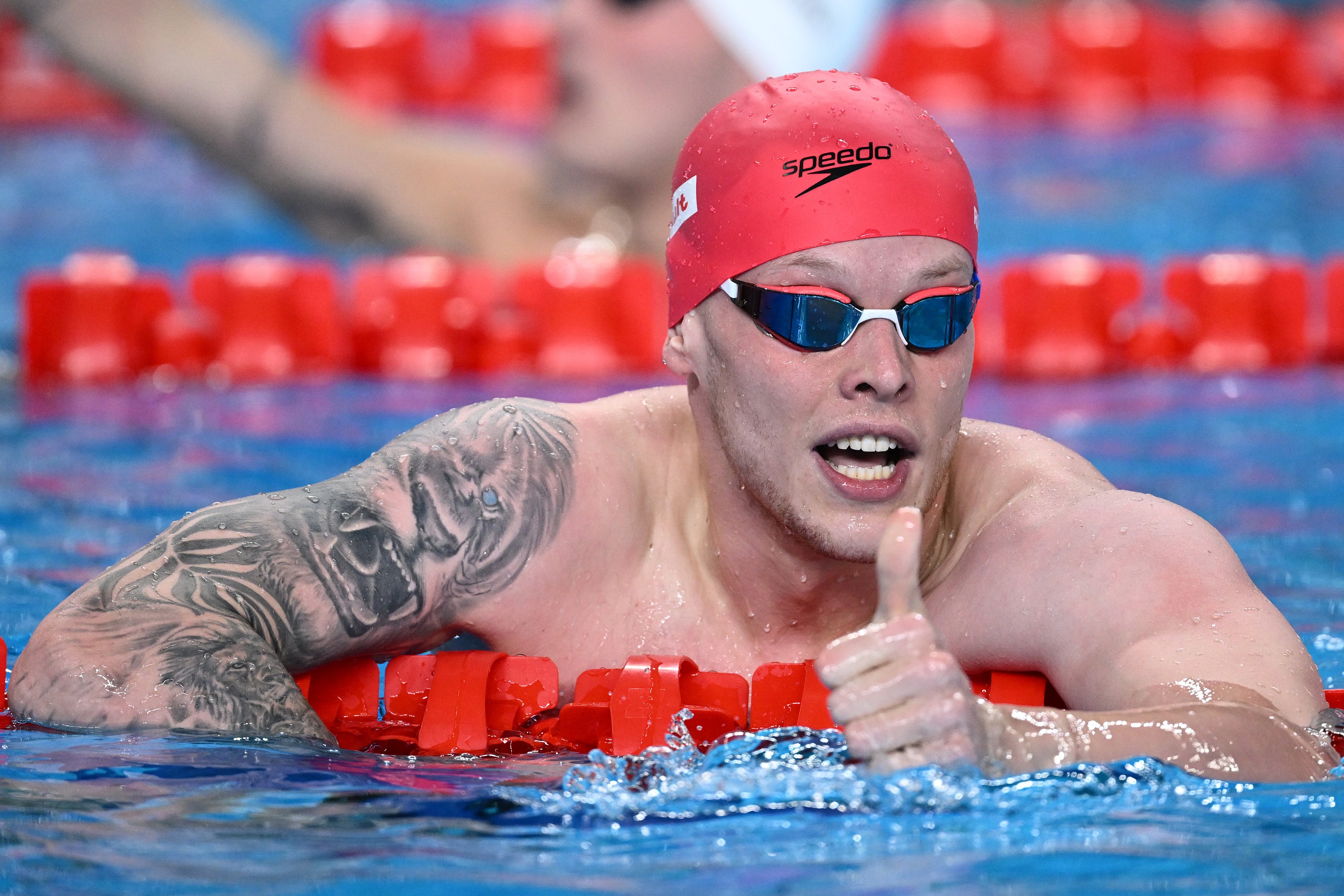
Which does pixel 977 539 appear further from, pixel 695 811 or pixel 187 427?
pixel 187 427

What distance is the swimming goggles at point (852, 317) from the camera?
3031 mm

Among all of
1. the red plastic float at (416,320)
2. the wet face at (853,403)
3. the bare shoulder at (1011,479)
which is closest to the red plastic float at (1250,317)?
the red plastic float at (416,320)

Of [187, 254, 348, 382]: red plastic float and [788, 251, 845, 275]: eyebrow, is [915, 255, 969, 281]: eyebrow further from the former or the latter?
[187, 254, 348, 382]: red plastic float

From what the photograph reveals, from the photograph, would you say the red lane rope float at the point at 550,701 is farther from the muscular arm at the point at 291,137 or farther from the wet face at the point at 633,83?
the muscular arm at the point at 291,137

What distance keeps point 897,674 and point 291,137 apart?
23.0 ft

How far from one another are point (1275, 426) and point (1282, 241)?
12.3ft

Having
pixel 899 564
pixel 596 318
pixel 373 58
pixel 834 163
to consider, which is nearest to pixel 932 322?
pixel 834 163

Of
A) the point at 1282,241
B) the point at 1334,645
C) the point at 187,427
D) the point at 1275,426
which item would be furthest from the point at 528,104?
the point at 1334,645

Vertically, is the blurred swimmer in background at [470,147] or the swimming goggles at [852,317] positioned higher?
the blurred swimmer in background at [470,147]

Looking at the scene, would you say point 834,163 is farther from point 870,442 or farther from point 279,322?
point 279,322

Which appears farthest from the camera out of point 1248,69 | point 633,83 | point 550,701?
point 1248,69

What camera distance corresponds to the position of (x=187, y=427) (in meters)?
6.75

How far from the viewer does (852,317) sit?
119 inches

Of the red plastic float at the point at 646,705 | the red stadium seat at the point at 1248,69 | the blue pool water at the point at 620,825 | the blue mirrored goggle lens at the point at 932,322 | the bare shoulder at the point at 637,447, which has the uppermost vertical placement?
the red stadium seat at the point at 1248,69
